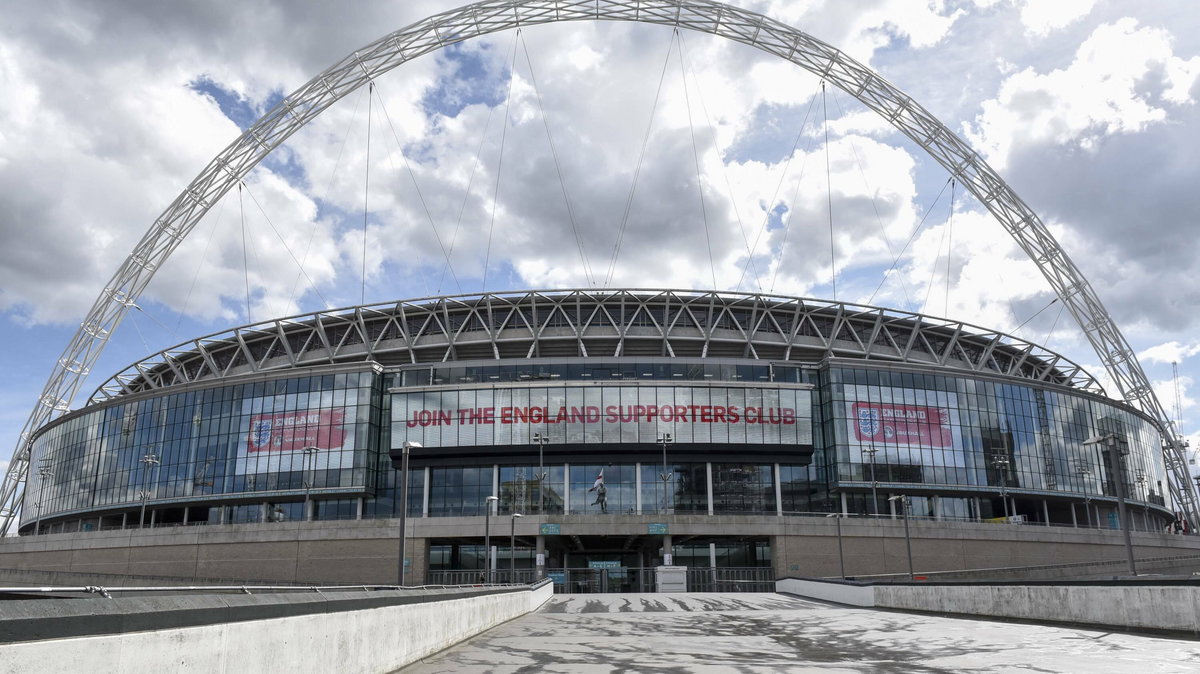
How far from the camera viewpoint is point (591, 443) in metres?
74.6

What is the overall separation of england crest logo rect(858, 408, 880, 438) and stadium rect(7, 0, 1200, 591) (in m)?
0.21

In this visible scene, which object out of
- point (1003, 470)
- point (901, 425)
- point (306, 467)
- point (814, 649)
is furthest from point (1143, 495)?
point (814, 649)

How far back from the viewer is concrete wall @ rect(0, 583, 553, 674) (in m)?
5.24

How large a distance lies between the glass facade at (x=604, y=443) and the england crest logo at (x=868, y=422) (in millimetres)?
194

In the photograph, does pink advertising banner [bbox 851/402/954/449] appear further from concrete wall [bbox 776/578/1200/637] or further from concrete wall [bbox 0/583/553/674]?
concrete wall [bbox 0/583/553/674]

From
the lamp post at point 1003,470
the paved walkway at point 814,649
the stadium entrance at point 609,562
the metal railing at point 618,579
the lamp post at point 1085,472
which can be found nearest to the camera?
the paved walkway at point 814,649

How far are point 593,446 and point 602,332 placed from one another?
16991mm

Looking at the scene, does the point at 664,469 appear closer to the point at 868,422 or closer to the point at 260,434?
the point at 868,422

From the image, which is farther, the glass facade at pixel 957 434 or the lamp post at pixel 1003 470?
the lamp post at pixel 1003 470

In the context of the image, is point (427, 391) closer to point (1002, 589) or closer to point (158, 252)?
point (158, 252)

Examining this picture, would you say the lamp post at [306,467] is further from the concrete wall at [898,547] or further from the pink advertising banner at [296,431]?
the concrete wall at [898,547]

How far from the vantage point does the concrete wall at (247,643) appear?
17.2ft

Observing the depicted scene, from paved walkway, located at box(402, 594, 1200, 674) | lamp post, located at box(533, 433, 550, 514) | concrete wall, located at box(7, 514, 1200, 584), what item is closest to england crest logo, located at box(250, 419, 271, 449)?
concrete wall, located at box(7, 514, 1200, 584)

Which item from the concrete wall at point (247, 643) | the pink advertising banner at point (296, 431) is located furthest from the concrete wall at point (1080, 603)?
the pink advertising banner at point (296, 431)
